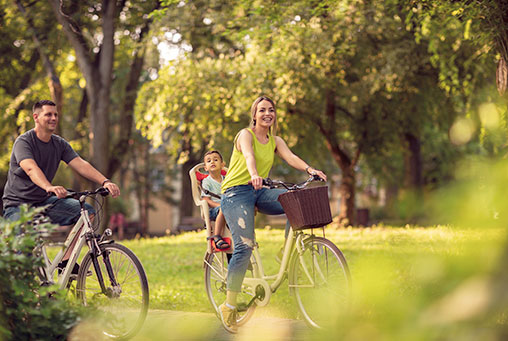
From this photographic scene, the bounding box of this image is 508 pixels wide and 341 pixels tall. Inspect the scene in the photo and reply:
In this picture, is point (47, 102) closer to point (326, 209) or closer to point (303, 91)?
point (326, 209)

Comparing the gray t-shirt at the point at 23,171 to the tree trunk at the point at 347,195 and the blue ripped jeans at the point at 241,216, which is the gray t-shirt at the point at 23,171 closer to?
the blue ripped jeans at the point at 241,216

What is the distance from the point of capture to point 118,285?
527cm

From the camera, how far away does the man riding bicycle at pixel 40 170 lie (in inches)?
221

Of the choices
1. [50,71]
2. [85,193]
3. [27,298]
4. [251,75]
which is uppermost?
[50,71]

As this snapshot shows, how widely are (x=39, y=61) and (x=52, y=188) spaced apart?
21886 millimetres

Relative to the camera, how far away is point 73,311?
12.1ft

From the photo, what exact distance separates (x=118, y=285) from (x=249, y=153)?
1.43 m

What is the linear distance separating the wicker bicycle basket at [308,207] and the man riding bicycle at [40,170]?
57.5 inches

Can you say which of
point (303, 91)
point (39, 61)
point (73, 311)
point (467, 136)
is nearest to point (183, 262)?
point (303, 91)

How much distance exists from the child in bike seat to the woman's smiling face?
96cm

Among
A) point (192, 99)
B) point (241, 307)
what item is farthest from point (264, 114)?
point (192, 99)

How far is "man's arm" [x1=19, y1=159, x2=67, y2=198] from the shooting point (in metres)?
5.31

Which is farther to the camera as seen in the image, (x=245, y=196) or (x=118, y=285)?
(x=245, y=196)

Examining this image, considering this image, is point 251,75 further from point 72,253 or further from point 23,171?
point 72,253
